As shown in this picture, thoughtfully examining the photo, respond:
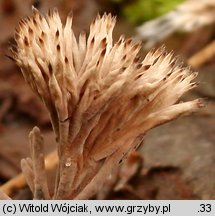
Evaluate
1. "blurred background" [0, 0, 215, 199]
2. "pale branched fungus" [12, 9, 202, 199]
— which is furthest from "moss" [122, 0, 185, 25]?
"pale branched fungus" [12, 9, 202, 199]

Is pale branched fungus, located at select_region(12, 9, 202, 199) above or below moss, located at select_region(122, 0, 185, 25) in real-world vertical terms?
below

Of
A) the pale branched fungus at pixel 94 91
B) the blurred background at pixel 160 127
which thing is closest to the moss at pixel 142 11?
the blurred background at pixel 160 127

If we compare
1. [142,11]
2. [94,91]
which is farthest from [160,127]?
[94,91]

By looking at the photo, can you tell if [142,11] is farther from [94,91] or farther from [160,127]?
[94,91]

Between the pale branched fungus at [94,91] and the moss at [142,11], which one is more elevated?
the moss at [142,11]

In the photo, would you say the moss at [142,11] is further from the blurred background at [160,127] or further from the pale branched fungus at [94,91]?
the pale branched fungus at [94,91]

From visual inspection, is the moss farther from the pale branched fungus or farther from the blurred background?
the pale branched fungus
